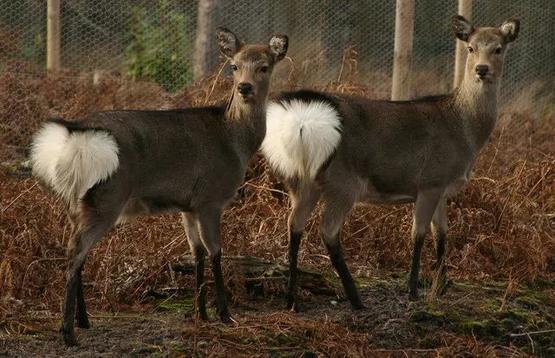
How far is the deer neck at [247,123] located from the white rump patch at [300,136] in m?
0.09

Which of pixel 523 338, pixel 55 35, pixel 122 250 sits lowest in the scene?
pixel 523 338

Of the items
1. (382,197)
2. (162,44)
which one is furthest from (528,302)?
(162,44)

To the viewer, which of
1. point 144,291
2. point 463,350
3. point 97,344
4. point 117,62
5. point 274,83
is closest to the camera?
point 97,344

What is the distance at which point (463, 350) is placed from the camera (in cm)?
720

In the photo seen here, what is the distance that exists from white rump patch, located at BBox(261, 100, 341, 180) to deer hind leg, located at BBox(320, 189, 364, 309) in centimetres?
24

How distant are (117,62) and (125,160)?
6.97 metres

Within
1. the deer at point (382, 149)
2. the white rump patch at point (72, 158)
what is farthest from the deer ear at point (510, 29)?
the white rump patch at point (72, 158)

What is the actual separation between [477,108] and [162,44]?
19.4 ft

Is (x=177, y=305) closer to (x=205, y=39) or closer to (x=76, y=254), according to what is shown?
(x=76, y=254)

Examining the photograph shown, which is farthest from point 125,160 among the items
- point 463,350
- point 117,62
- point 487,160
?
point 117,62

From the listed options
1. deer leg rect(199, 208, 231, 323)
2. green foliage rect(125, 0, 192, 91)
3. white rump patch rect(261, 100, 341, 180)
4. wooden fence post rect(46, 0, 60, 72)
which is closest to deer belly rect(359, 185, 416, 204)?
white rump patch rect(261, 100, 341, 180)

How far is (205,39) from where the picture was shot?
13.3 metres

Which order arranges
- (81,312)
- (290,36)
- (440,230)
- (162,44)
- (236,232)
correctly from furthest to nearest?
1. (162,44)
2. (290,36)
3. (236,232)
4. (440,230)
5. (81,312)

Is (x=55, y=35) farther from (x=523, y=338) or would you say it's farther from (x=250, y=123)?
(x=523, y=338)
